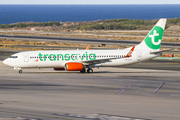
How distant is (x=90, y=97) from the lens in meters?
31.1

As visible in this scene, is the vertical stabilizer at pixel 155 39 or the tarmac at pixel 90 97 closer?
the tarmac at pixel 90 97

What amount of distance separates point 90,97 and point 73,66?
18188mm

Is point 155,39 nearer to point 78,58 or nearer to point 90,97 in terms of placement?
point 78,58

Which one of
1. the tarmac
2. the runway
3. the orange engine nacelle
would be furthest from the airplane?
the runway

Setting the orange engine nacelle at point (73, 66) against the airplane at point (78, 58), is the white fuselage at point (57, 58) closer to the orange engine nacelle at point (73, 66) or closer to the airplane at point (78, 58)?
the airplane at point (78, 58)

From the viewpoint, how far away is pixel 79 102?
2847cm

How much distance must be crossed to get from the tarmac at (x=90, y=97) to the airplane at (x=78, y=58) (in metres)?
3.82

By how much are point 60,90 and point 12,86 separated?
21.4 ft

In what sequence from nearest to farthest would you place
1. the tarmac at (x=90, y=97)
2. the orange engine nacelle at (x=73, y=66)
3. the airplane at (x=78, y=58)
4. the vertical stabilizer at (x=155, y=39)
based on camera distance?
the tarmac at (x=90, y=97)
the orange engine nacelle at (x=73, y=66)
the airplane at (x=78, y=58)
the vertical stabilizer at (x=155, y=39)

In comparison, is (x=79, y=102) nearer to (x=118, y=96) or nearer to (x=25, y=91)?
(x=118, y=96)

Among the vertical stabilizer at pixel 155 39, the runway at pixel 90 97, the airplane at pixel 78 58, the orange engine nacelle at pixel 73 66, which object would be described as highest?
the vertical stabilizer at pixel 155 39

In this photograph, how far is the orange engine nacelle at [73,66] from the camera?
48.8 metres

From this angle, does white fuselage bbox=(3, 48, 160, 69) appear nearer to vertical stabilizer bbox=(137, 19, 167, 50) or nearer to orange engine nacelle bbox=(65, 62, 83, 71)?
orange engine nacelle bbox=(65, 62, 83, 71)

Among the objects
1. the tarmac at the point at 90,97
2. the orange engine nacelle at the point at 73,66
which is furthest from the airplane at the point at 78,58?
the tarmac at the point at 90,97
